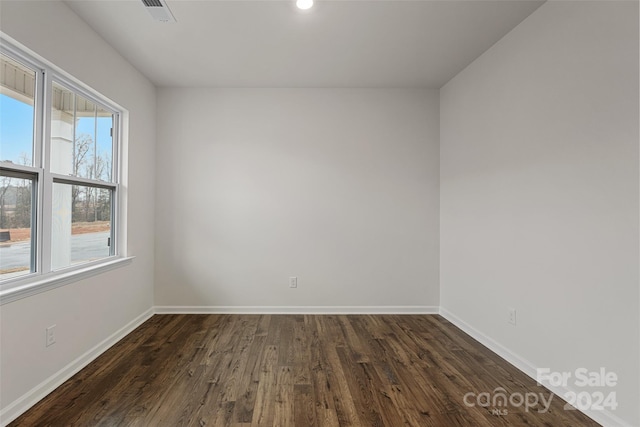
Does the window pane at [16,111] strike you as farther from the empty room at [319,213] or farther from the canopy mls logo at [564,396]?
the canopy mls logo at [564,396]

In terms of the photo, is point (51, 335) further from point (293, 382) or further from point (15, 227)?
point (293, 382)

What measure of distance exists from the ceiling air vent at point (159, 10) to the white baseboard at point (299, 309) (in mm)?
2967

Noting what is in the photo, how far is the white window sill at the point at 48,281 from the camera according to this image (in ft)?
5.81

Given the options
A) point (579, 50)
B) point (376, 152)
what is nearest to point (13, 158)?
point (376, 152)

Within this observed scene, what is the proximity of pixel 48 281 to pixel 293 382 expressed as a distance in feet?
5.92

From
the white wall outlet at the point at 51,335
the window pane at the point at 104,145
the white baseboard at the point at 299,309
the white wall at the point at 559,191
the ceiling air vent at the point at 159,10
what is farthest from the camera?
the white baseboard at the point at 299,309

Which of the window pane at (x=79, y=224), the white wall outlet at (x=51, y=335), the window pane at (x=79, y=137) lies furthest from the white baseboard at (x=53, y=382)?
the window pane at (x=79, y=137)

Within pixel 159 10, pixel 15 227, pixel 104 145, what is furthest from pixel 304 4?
pixel 15 227

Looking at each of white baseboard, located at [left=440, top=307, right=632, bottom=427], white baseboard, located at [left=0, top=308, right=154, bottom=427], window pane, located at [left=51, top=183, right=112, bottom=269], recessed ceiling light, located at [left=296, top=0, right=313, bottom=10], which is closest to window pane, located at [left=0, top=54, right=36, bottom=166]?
window pane, located at [left=51, top=183, right=112, bottom=269]

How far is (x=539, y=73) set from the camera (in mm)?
2248

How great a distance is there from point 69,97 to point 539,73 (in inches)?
143

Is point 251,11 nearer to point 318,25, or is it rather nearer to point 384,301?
point 318,25

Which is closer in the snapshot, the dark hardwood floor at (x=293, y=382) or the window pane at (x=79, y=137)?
the dark hardwood floor at (x=293, y=382)

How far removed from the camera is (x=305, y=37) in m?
2.59
